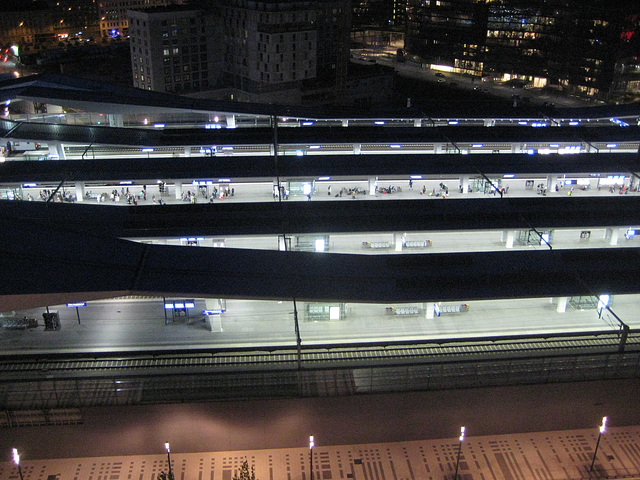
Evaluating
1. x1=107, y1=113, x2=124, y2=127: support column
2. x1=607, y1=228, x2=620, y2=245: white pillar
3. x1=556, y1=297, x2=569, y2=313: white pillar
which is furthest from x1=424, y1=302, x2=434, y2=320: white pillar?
x1=107, y1=113, x2=124, y2=127: support column

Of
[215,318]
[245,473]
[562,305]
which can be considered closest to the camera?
[245,473]

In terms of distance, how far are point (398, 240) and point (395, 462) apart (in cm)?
772

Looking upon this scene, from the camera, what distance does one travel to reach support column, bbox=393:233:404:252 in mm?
20281

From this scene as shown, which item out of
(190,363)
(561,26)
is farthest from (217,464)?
(561,26)

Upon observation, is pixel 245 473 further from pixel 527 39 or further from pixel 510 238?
pixel 527 39

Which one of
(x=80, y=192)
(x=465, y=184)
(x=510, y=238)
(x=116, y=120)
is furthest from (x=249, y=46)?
(x=510, y=238)

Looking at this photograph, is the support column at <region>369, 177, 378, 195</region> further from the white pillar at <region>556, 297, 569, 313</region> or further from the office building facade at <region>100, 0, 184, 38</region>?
the office building facade at <region>100, 0, 184, 38</region>

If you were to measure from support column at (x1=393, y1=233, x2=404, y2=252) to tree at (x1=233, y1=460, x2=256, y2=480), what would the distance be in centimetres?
885

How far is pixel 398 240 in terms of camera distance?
2033cm

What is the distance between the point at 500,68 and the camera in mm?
56625

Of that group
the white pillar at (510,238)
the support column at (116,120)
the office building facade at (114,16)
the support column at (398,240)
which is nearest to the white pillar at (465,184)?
the white pillar at (510,238)

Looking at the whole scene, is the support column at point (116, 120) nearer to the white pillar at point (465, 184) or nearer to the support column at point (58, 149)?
the support column at point (58, 149)

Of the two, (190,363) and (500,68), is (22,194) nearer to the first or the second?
(190,363)

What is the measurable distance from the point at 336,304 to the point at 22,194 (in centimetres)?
1456
